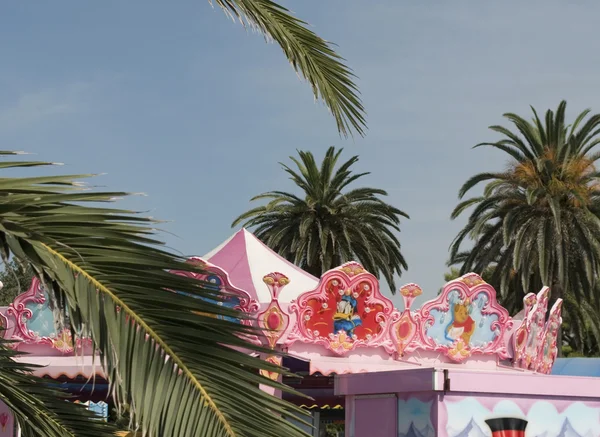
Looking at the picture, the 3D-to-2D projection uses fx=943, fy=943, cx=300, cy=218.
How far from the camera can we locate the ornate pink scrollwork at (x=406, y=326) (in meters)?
14.9

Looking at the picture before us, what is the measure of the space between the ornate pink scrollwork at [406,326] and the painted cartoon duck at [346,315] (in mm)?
683

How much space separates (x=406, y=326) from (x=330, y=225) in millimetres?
16193

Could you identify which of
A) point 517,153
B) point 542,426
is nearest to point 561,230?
point 517,153

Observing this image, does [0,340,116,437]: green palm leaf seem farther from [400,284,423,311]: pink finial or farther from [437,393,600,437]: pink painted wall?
[400,284,423,311]: pink finial

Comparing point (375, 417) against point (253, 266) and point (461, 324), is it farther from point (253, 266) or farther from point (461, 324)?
point (253, 266)

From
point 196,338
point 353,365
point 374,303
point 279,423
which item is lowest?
point 279,423

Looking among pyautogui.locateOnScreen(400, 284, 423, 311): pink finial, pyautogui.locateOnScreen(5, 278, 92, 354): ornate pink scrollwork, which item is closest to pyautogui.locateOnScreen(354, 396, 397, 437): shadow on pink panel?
pyautogui.locateOnScreen(400, 284, 423, 311): pink finial

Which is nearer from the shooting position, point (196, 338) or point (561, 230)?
point (196, 338)

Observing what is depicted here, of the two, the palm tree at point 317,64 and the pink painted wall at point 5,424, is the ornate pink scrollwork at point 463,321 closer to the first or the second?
the pink painted wall at point 5,424

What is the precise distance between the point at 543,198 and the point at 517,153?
6.18 ft

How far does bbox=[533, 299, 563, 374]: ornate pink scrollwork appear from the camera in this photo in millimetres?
16094

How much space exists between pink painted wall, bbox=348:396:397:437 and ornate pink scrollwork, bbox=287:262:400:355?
110 inches

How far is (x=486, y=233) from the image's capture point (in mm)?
29859

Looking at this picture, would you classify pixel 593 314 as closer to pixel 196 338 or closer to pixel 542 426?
pixel 542 426
